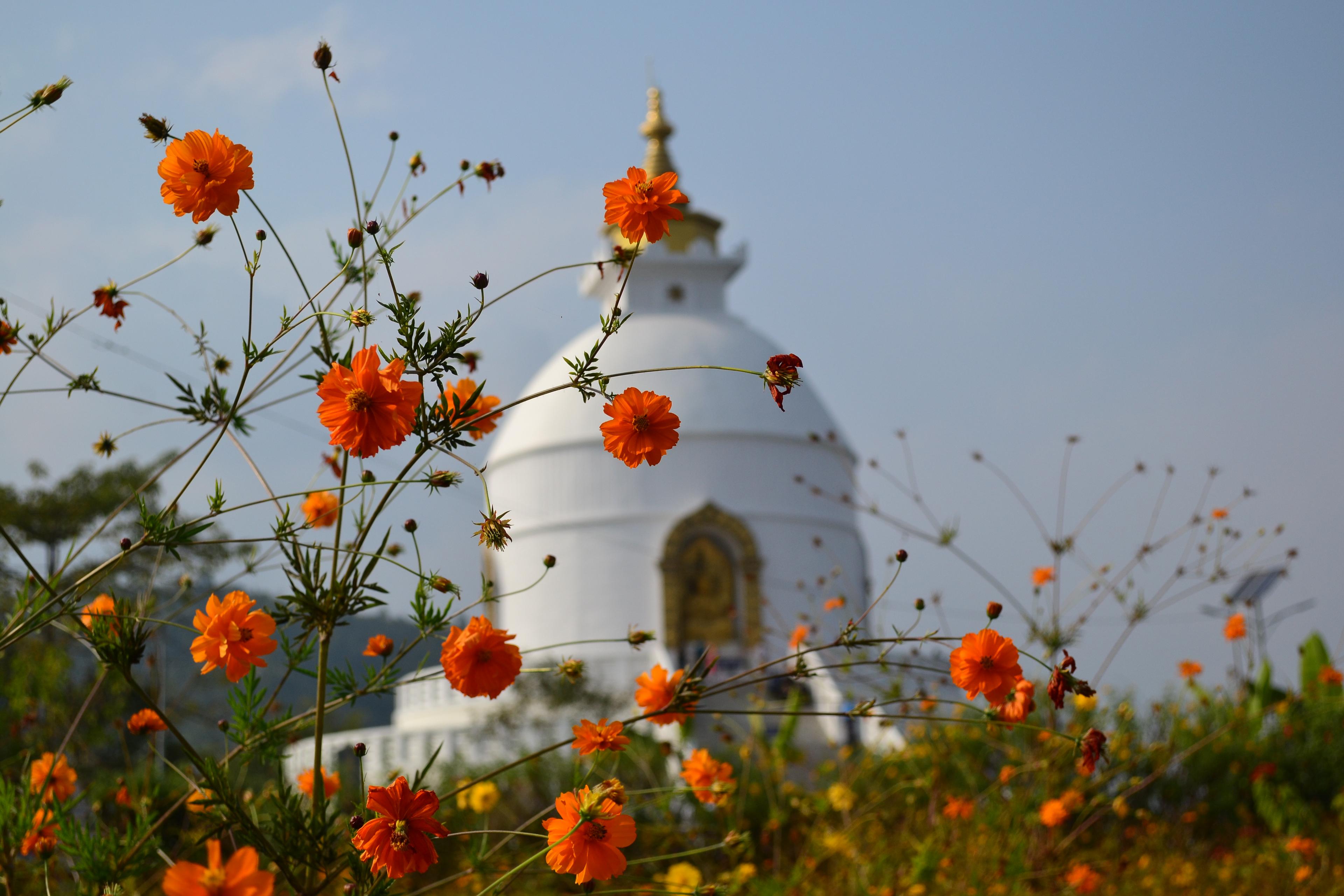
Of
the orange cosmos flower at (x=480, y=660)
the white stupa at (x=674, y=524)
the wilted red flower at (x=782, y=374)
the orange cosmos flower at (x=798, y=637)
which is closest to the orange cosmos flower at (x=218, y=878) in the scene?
the orange cosmos flower at (x=480, y=660)

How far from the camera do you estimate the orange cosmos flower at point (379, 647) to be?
221 centimetres

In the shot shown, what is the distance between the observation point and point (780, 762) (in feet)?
15.5

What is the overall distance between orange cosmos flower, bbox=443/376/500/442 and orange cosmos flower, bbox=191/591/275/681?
0.45 meters

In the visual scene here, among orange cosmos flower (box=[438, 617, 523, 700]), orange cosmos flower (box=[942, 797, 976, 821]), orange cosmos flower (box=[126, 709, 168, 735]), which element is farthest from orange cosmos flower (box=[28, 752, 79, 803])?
orange cosmos flower (box=[942, 797, 976, 821])

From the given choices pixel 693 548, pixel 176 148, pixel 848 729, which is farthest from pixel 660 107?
pixel 176 148

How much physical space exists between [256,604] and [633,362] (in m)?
20.2

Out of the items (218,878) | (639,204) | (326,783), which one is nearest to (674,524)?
(326,783)

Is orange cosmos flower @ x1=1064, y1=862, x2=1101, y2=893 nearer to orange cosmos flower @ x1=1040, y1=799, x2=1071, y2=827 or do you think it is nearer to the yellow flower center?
orange cosmos flower @ x1=1040, y1=799, x2=1071, y2=827

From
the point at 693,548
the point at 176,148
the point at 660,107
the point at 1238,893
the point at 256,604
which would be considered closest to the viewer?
the point at 176,148

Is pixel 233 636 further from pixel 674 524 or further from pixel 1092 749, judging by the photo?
pixel 674 524

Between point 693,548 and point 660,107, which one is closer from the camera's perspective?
point 693,548

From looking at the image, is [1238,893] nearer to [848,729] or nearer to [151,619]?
[151,619]

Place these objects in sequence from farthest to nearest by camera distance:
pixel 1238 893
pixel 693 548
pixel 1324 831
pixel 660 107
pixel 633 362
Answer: pixel 660 107 < pixel 633 362 < pixel 693 548 < pixel 1324 831 < pixel 1238 893

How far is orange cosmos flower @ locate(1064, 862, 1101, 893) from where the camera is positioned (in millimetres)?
3523
